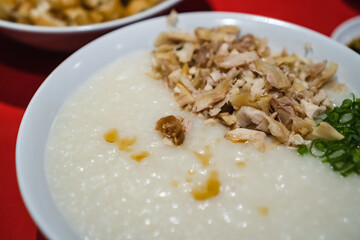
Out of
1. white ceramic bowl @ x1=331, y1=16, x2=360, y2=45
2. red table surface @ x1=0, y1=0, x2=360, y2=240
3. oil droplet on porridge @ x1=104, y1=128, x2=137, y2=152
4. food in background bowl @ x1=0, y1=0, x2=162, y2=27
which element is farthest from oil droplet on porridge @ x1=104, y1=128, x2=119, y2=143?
white ceramic bowl @ x1=331, y1=16, x2=360, y2=45

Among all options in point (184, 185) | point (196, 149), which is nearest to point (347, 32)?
point (196, 149)

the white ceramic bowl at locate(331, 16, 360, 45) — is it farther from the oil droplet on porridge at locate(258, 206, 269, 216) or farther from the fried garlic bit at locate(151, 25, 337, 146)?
the oil droplet on porridge at locate(258, 206, 269, 216)

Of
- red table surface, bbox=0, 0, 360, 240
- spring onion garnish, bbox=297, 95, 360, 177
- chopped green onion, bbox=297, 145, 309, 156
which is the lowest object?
red table surface, bbox=0, 0, 360, 240

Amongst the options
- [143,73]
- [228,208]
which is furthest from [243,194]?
[143,73]

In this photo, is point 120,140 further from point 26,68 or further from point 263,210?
point 26,68

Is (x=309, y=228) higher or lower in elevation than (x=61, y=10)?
higher

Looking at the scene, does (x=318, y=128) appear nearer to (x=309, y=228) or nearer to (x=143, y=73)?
(x=309, y=228)

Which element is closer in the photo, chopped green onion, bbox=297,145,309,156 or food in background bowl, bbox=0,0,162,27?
chopped green onion, bbox=297,145,309,156
